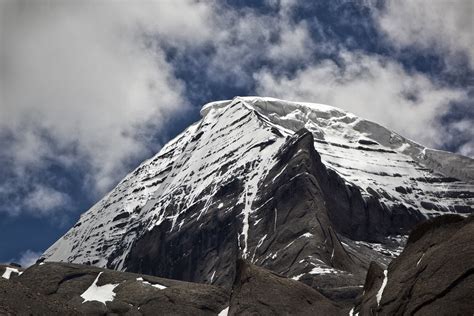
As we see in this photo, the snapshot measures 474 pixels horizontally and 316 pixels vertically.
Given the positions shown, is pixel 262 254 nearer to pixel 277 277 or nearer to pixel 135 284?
pixel 135 284

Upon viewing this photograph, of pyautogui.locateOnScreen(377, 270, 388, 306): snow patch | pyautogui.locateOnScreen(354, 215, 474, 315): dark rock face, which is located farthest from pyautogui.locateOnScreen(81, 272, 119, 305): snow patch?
pyautogui.locateOnScreen(377, 270, 388, 306): snow patch

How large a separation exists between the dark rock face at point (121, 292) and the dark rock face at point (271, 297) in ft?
66.4

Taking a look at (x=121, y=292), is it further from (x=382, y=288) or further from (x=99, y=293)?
(x=382, y=288)

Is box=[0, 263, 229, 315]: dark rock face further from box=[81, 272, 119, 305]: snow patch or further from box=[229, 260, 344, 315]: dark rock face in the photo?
box=[229, 260, 344, 315]: dark rock face

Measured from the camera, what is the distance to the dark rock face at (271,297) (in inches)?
3686

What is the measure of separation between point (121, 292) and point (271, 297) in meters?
42.7

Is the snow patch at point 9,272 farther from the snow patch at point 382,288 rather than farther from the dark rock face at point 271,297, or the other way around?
the snow patch at point 382,288

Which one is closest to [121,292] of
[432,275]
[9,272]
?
[9,272]

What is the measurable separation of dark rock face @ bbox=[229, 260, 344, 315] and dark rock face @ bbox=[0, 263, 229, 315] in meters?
20.2

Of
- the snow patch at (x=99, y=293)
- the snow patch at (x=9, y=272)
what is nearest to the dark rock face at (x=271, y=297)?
the snow patch at (x=99, y=293)

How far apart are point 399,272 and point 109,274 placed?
77.2 metres

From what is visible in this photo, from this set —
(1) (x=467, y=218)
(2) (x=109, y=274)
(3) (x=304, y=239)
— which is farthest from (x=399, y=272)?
(3) (x=304, y=239)

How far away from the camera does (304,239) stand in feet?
→ 585

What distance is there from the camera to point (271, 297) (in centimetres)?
9456
